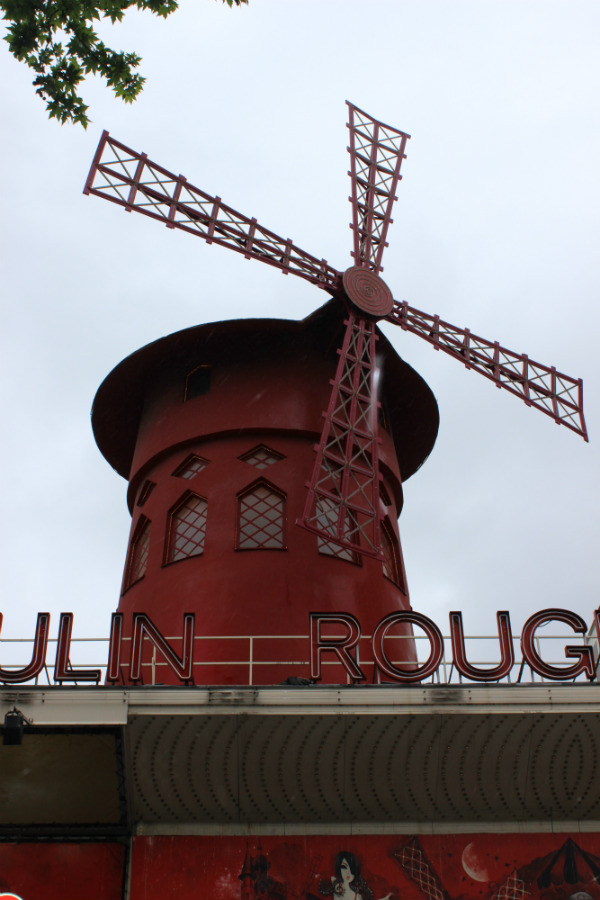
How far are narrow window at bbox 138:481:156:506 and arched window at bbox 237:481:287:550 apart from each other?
3.96ft

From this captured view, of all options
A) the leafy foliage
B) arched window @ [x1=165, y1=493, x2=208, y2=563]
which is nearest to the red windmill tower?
arched window @ [x1=165, y1=493, x2=208, y2=563]

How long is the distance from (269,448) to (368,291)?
2.10 m

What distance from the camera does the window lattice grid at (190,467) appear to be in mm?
10586

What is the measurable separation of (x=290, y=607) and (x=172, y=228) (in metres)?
4.01

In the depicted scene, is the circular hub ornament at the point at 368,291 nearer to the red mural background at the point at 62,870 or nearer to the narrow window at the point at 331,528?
the narrow window at the point at 331,528

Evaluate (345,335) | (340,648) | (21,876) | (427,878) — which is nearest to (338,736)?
(340,648)

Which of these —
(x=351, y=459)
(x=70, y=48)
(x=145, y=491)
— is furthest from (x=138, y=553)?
(x=70, y=48)

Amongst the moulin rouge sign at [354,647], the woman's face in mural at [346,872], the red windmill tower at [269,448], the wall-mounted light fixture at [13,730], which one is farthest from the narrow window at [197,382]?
the woman's face in mural at [346,872]

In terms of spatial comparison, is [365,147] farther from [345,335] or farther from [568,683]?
[568,683]

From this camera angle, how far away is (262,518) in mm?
10070

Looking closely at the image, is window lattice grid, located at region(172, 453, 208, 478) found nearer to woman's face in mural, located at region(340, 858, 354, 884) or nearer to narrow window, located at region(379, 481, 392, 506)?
narrow window, located at region(379, 481, 392, 506)

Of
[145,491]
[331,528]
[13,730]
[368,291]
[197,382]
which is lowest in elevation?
[13,730]

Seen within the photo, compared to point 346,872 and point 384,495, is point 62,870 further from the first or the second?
point 384,495

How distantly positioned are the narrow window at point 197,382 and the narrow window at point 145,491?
0.95 meters
